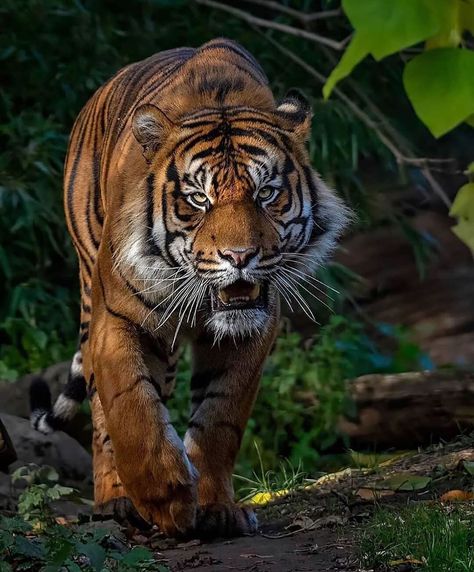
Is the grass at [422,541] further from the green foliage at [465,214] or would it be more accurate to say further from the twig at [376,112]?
the twig at [376,112]

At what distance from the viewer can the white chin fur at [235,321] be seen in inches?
134

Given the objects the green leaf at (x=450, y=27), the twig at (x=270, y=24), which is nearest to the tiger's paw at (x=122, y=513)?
the green leaf at (x=450, y=27)

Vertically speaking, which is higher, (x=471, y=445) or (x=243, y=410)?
(x=243, y=410)

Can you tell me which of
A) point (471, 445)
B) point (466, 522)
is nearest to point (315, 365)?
point (471, 445)

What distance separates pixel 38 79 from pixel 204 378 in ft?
12.3

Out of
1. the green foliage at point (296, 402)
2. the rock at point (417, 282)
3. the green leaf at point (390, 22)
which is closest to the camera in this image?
the green leaf at point (390, 22)

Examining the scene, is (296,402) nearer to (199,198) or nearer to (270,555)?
(199,198)

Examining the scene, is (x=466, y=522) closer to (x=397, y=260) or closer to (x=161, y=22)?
(x=161, y=22)

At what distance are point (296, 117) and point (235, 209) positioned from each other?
1.87 feet

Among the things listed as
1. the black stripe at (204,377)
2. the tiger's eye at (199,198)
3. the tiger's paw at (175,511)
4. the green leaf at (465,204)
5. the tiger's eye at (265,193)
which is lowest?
the tiger's paw at (175,511)

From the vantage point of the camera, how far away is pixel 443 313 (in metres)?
9.62

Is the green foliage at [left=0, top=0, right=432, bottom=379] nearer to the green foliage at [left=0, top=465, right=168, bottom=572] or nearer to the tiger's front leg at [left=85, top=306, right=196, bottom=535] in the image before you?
the tiger's front leg at [left=85, top=306, right=196, bottom=535]

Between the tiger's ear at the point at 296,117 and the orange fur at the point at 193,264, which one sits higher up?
the tiger's ear at the point at 296,117

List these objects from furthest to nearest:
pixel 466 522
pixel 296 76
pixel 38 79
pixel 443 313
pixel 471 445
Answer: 1. pixel 443 313
2. pixel 296 76
3. pixel 38 79
4. pixel 471 445
5. pixel 466 522
